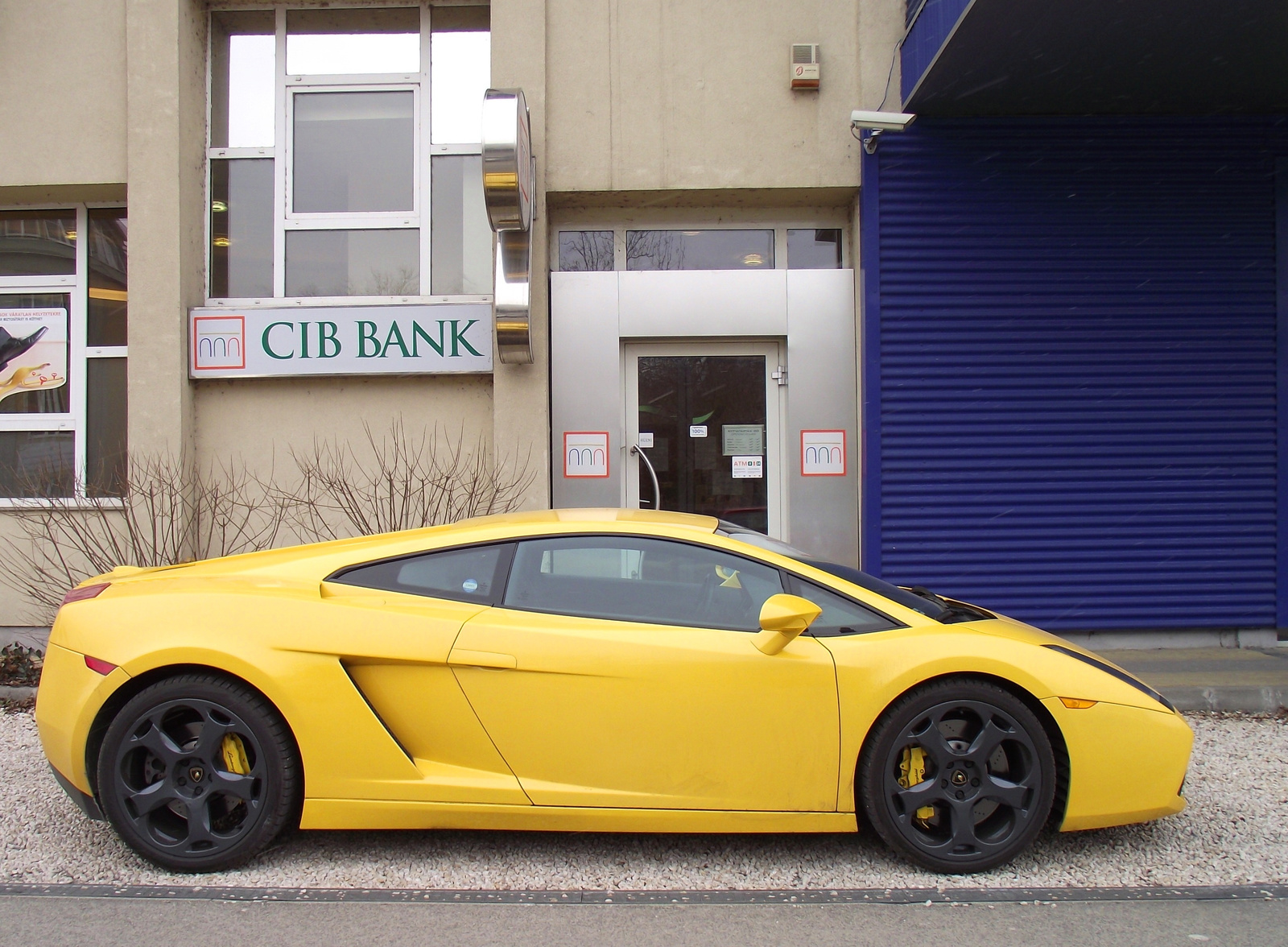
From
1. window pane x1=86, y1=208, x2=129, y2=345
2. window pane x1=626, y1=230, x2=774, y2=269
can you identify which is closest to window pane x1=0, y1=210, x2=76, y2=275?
window pane x1=86, y1=208, x2=129, y2=345

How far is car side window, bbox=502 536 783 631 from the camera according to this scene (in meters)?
3.14

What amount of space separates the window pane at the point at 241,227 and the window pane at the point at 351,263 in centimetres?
24

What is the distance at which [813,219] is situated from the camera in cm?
741

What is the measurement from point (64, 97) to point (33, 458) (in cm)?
296

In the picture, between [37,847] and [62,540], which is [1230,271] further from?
[62,540]

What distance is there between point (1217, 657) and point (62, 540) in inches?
348

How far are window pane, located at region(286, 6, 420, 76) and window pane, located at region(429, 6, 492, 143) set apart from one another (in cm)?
19

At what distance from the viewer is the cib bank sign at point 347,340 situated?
6.98m

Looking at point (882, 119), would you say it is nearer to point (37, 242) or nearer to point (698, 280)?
point (698, 280)

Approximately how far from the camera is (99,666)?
119 inches

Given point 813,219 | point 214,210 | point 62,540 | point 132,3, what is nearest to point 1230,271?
point 813,219

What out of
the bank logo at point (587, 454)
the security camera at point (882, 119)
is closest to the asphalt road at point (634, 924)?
the bank logo at point (587, 454)

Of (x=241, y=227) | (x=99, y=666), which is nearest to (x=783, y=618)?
A: (x=99, y=666)

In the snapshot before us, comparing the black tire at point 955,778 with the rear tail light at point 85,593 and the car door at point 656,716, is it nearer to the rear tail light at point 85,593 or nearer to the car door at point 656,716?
the car door at point 656,716
